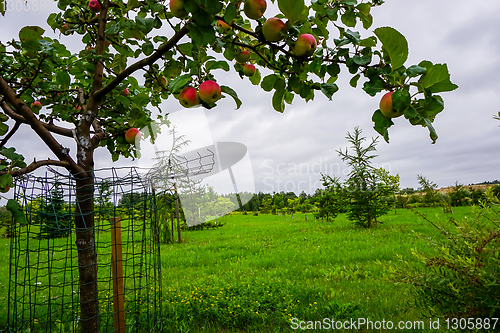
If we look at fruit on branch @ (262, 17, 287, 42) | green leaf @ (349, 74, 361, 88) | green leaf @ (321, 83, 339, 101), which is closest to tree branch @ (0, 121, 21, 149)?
fruit on branch @ (262, 17, 287, 42)

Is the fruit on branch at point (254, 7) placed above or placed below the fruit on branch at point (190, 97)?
above

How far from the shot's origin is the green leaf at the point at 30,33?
1.96 m

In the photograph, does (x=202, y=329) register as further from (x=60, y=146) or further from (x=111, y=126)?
(x=111, y=126)

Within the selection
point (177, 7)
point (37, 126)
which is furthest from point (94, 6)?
point (177, 7)

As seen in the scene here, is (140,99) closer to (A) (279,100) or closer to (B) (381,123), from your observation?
(A) (279,100)

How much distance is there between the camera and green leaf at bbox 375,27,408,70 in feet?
3.80

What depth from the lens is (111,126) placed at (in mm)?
3180

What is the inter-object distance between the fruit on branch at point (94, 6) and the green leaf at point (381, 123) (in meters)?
2.85

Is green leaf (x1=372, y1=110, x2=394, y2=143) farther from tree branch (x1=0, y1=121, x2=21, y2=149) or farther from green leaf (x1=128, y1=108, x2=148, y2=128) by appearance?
tree branch (x1=0, y1=121, x2=21, y2=149)

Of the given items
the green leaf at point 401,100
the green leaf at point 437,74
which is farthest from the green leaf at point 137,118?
the green leaf at point 437,74

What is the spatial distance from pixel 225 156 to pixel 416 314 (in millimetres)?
2945

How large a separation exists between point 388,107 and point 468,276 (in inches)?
65.5

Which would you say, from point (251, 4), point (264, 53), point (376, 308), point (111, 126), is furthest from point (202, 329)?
point (251, 4)

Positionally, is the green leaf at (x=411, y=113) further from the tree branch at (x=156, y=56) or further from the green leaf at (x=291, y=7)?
the tree branch at (x=156, y=56)
